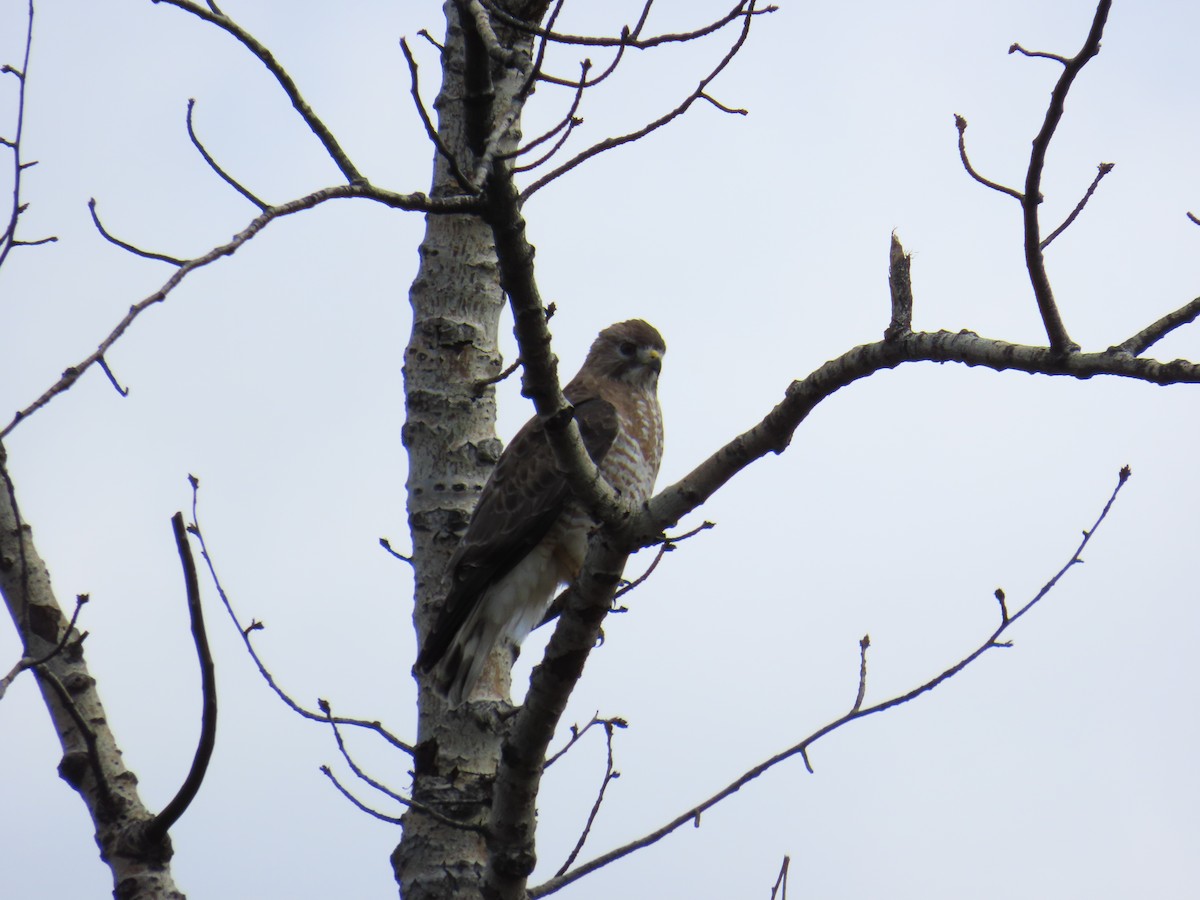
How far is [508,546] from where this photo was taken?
208 inches

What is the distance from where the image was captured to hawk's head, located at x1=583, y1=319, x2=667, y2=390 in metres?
6.71

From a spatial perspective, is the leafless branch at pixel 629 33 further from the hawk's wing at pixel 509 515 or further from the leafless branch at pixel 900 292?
the hawk's wing at pixel 509 515

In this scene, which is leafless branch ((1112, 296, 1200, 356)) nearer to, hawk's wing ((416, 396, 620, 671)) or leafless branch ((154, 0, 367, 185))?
leafless branch ((154, 0, 367, 185))

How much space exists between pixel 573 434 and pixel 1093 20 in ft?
5.01

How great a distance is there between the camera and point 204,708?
3.00 metres

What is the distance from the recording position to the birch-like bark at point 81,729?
3416mm

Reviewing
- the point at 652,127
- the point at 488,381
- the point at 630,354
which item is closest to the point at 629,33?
the point at 652,127

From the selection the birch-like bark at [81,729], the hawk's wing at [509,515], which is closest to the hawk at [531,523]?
the hawk's wing at [509,515]

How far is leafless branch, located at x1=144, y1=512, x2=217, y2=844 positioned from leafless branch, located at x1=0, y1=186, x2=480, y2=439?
19.6 inches

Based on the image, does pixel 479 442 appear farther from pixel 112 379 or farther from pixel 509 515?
pixel 112 379

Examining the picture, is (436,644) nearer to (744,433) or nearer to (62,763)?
(62,763)

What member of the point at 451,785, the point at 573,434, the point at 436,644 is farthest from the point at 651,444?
the point at 573,434

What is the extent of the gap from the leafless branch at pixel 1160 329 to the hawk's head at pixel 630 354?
433 centimetres

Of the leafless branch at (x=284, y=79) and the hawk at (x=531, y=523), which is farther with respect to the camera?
the hawk at (x=531, y=523)
